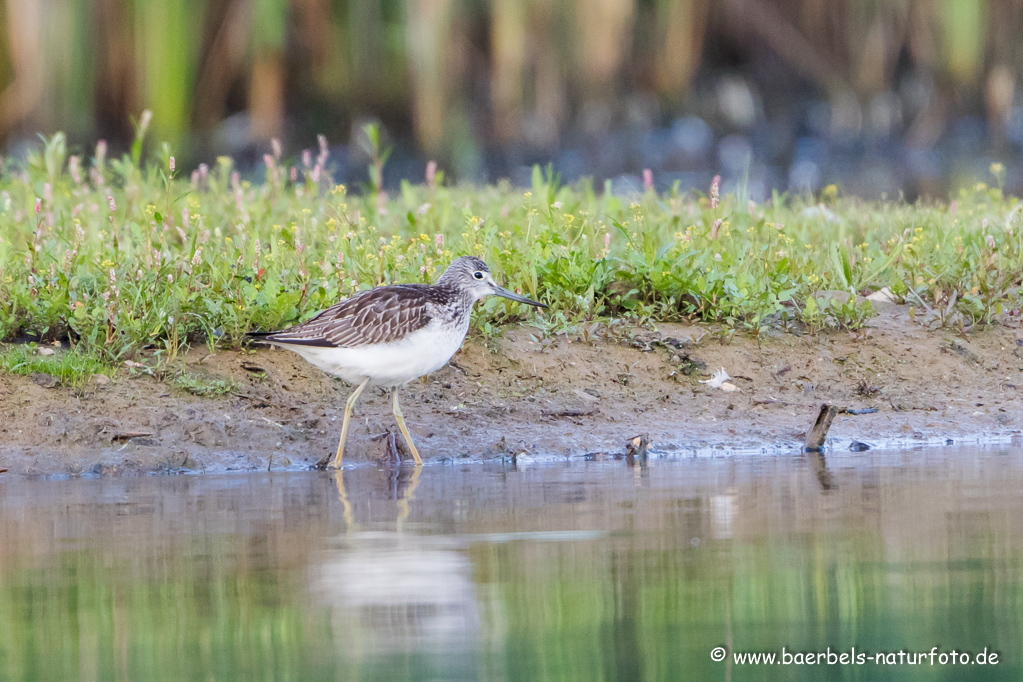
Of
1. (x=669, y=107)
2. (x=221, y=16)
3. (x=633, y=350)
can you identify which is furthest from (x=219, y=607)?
(x=669, y=107)

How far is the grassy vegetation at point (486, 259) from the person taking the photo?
7953 millimetres

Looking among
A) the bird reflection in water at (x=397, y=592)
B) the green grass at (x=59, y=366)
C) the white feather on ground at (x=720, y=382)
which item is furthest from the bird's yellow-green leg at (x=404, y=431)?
the bird reflection in water at (x=397, y=592)

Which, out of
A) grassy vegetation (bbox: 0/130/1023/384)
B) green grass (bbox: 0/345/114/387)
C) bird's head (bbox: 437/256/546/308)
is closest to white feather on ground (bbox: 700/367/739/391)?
grassy vegetation (bbox: 0/130/1023/384)

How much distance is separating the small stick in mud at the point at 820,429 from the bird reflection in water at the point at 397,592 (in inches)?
117

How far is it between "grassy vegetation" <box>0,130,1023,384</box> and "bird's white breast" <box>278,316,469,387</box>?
74 cm

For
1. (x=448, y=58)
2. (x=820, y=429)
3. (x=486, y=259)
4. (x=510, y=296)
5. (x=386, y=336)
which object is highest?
(x=448, y=58)

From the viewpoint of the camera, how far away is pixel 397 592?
14.0 ft

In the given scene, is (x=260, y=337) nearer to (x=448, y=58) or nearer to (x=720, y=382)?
(x=720, y=382)

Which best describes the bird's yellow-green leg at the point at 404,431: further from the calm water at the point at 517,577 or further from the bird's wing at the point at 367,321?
the calm water at the point at 517,577

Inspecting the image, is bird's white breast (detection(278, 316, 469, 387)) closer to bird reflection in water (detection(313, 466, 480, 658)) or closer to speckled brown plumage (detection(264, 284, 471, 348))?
speckled brown plumage (detection(264, 284, 471, 348))

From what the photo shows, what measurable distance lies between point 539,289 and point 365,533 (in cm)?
356

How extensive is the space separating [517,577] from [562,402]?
3.52 meters

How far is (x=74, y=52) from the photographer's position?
52.3 feet

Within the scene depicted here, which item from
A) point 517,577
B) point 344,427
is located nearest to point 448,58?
point 344,427
